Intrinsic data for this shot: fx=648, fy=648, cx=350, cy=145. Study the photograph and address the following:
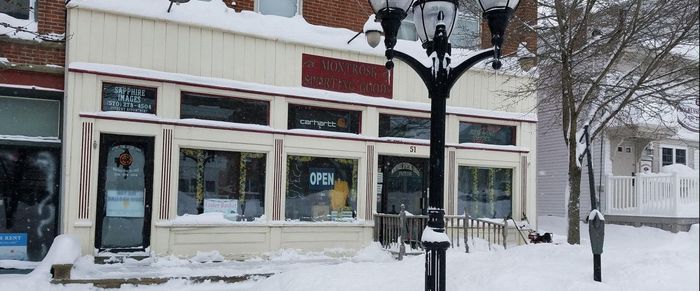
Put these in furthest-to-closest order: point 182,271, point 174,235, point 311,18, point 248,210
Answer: point 311,18, point 248,210, point 174,235, point 182,271

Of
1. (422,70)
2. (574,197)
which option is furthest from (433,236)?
(574,197)

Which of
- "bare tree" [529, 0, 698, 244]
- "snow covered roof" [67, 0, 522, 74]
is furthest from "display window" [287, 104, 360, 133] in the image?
"bare tree" [529, 0, 698, 244]

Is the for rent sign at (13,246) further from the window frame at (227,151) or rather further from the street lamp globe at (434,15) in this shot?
the street lamp globe at (434,15)

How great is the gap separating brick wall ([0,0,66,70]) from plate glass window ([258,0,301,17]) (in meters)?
3.76

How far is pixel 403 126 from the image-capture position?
14227 mm

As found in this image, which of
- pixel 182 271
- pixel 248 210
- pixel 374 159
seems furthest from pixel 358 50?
pixel 182 271

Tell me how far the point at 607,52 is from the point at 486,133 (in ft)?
16.2

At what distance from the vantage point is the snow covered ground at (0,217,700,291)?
6.68 m

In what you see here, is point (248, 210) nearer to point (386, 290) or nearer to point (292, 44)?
point (292, 44)

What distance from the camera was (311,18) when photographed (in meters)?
13.5

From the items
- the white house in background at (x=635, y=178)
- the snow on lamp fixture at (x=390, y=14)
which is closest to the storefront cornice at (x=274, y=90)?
the white house in background at (x=635, y=178)

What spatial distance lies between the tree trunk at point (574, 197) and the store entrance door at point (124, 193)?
7.17 meters

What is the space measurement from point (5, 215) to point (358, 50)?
→ 726 centimetres

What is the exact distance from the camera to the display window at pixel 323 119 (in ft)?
42.5
